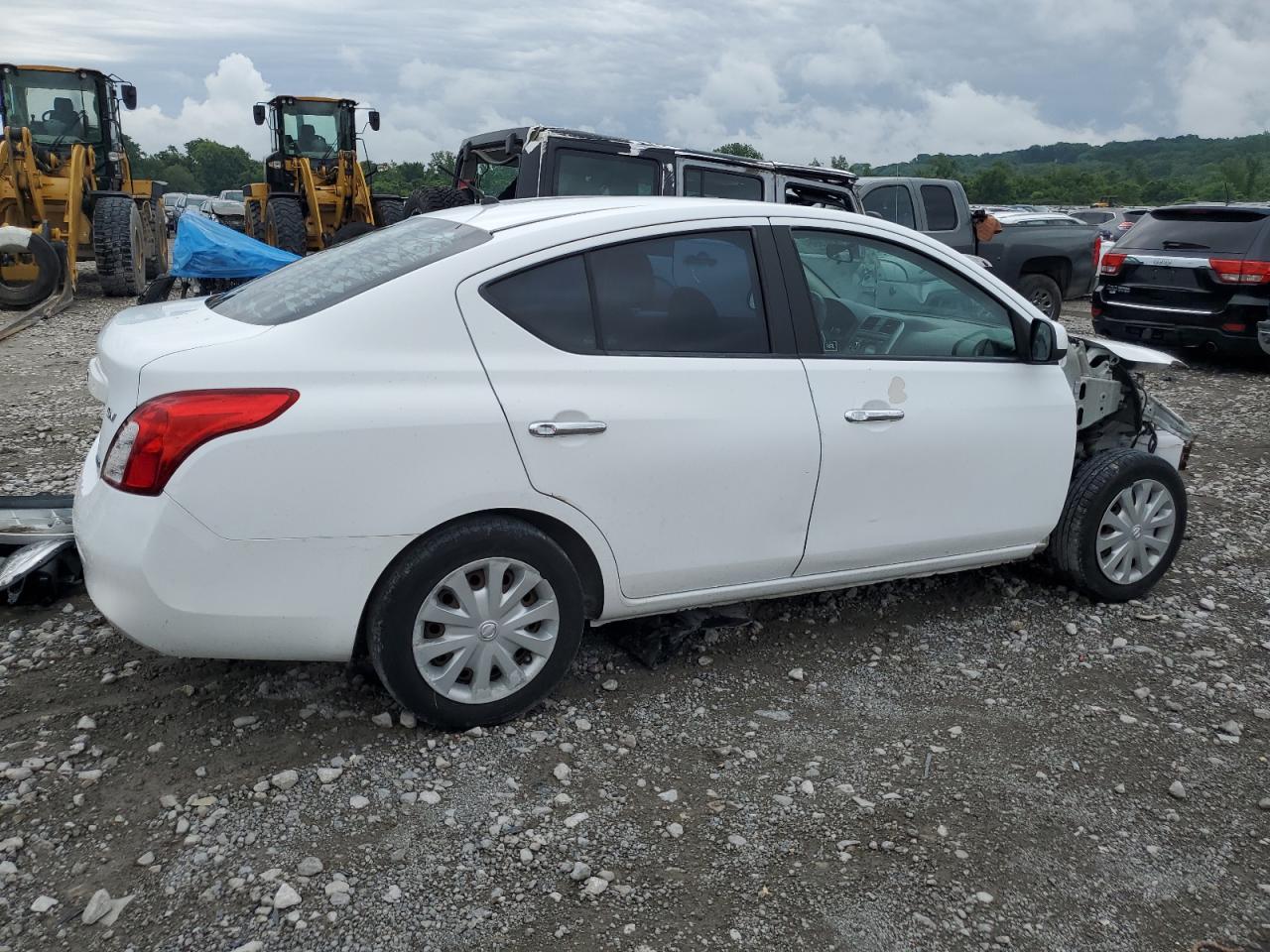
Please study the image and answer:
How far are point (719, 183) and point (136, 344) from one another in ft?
19.1

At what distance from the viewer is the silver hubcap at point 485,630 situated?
326 cm

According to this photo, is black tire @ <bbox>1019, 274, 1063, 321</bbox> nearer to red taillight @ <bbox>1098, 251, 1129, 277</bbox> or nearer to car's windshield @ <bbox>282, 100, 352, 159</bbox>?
red taillight @ <bbox>1098, 251, 1129, 277</bbox>

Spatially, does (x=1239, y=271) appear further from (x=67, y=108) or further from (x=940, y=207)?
(x=67, y=108)

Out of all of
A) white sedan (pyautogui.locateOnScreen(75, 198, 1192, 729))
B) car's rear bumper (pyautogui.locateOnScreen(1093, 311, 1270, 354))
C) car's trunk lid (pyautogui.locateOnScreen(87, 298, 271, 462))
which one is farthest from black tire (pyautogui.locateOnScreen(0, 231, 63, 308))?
car's rear bumper (pyautogui.locateOnScreen(1093, 311, 1270, 354))

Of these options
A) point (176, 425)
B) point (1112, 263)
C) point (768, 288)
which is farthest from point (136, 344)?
point (1112, 263)

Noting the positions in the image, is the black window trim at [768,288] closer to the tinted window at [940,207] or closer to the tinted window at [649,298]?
the tinted window at [649,298]

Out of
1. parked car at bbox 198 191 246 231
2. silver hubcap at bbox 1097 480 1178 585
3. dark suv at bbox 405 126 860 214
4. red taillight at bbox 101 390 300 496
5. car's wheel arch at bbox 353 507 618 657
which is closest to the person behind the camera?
red taillight at bbox 101 390 300 496

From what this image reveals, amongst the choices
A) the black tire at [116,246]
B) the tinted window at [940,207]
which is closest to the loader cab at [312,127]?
the black tire at [116,246]

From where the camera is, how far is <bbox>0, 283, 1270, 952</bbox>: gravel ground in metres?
2.67

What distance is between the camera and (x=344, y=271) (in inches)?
141

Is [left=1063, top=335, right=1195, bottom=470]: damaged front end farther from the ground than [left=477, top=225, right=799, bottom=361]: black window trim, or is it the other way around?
[left=477, top=225, right=799, bottom=361]: black window trim

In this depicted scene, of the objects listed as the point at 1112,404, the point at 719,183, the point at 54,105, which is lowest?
the point at 1112,404

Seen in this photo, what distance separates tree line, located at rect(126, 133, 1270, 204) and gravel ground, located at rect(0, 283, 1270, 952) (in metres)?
43.6

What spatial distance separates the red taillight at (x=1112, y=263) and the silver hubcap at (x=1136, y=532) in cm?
731
